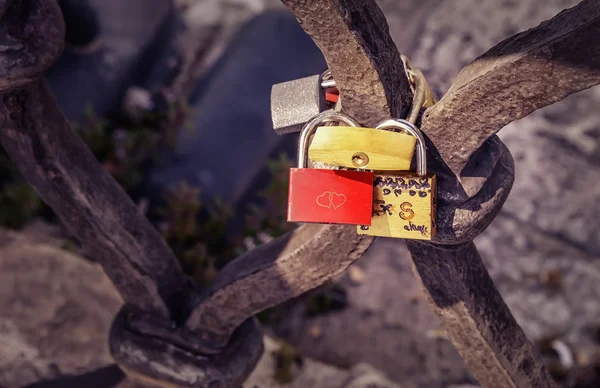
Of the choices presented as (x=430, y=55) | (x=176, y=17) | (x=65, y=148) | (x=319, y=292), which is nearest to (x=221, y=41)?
(x=176, y=17)

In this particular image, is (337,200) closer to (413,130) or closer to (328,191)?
(328,191)

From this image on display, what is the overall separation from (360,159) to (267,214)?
2193mm

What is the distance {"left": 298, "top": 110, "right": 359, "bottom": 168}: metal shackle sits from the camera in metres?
0.93

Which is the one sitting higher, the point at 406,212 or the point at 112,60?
the point at 406,212

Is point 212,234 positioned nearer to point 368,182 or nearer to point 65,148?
point 65,148

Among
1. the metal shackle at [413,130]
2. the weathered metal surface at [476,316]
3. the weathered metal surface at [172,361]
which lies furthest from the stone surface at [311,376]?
the metal shackle at [413,130]

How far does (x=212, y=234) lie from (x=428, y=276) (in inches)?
80.6

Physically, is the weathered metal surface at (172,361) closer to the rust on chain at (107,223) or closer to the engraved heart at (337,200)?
the rust on chain at (107,223)

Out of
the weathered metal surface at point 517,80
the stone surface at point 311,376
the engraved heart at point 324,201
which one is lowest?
the stone surface at point 311,376

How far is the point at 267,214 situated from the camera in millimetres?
3061

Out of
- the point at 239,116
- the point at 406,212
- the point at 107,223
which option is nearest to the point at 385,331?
the point at 239,116

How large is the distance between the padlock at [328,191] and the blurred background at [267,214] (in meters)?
1.39

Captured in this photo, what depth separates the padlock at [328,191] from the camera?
929 mm

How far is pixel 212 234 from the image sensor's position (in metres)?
3.10
